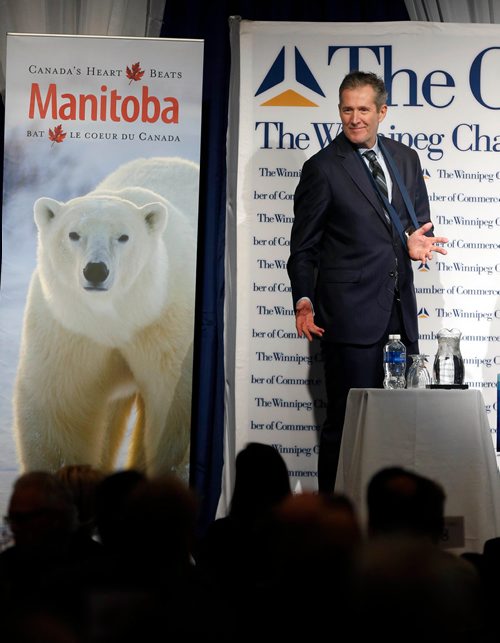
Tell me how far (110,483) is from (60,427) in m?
3.18

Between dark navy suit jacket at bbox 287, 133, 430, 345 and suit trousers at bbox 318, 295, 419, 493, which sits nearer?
suit trousers at bbox 318, 295, 419, 493

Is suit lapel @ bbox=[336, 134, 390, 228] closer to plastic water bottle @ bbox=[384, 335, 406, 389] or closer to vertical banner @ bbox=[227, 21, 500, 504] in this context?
vertical banner @ bbox=[227, 21, 500, 504]

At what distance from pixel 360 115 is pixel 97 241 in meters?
1.61

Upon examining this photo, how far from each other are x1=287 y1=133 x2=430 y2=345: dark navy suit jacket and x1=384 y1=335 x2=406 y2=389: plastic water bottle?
200 millimetres

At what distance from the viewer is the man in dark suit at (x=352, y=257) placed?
17.0ft

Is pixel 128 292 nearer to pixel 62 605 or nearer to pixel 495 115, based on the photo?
pixel 495 115

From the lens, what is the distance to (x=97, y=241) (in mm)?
5781

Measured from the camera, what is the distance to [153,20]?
623cm

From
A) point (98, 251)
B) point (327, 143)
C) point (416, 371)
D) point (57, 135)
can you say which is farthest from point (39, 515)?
point (327, 143)

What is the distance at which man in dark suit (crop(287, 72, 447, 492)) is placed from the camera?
519 cm

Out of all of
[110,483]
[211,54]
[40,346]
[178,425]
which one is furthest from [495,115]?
[110,483]

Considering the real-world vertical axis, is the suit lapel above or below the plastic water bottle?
above

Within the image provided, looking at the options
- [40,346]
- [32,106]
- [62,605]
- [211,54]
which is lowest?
[62,605]

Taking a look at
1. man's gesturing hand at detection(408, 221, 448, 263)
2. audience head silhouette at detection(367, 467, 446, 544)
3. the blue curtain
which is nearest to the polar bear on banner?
the blue curtain
